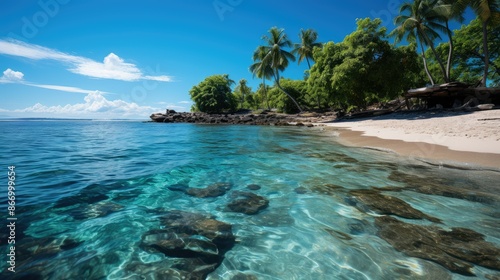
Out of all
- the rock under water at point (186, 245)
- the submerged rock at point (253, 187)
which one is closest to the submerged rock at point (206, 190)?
the submerged rock at point (253, 187)

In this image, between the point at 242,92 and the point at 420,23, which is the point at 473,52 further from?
the point at 242,92

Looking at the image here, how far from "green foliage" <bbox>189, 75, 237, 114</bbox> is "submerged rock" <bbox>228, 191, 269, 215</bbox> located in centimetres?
4703

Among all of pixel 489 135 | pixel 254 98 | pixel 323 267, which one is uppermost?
pixel 254 98

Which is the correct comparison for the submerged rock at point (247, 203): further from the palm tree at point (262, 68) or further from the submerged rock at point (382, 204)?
the palm tree at point (262, 68)

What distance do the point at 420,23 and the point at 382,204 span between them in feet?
95.7

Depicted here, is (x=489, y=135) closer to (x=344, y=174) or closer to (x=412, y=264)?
(x=344, y=174)

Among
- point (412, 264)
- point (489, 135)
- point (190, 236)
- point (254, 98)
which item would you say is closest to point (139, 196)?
point (190, 236)

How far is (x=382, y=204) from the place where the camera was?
4.00 meters

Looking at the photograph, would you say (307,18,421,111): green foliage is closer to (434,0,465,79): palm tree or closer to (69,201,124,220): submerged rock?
(434,0,465,79): palm tree

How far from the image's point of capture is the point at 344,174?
19.5 feet

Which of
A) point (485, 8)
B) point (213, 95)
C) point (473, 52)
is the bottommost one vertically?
point (213, 95)

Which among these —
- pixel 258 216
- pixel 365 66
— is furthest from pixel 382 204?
pixel 365 66

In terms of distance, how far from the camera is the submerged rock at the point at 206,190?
479 cm

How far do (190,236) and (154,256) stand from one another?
0.53 m
